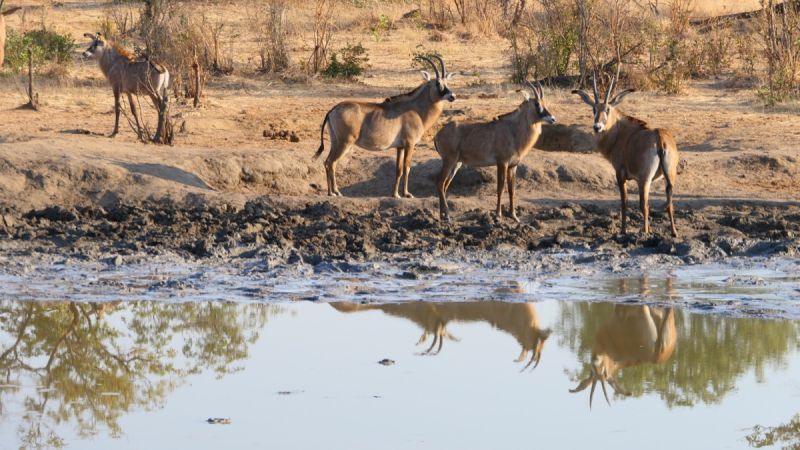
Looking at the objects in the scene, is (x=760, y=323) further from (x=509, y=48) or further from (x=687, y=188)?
(x=509, y=48)

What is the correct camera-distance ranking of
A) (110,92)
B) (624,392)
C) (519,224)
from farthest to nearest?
(110,92)
(519,224)
(624,392)

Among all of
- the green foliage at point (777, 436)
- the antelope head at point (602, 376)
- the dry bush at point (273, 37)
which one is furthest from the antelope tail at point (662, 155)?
the dry bush at point (273, 37)

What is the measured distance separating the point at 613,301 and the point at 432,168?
5.50m

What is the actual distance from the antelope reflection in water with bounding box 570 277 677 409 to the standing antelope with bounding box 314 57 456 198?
5.02 meters

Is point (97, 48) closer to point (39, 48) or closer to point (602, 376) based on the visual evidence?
point (39, 48)

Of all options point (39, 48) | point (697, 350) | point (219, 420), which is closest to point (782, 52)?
point (39, 48)

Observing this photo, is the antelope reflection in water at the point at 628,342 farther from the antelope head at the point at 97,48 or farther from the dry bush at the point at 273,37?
the dry bush at the point at 273,37

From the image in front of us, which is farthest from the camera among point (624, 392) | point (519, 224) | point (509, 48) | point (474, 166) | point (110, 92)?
point (509, 48)

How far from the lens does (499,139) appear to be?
13.4 meters

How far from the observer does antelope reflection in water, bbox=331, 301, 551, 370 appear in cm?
892

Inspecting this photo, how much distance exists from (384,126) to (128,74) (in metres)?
4.08

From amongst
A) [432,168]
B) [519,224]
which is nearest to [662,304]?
[519,224]

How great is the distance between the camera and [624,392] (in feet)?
25.1

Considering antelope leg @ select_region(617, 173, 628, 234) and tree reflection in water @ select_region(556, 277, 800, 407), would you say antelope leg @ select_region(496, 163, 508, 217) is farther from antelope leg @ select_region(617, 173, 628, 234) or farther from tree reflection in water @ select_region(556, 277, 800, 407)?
tree reflection in water @ select_region(556, 277, 800, 407)
